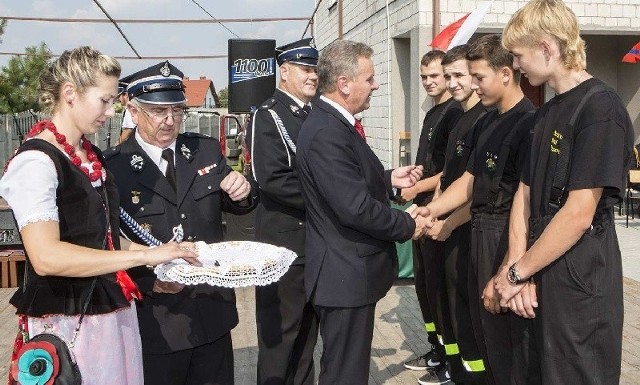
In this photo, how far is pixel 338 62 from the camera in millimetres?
3518

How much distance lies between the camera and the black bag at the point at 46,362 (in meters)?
2.37

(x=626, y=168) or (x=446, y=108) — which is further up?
(x=446, y=108)

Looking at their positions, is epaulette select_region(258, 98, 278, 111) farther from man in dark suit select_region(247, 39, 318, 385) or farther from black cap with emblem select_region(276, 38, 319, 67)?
black cap with emblem select_region(276, 38, 319, 67)

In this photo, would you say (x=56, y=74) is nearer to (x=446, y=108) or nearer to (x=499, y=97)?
(x=499, y=97)

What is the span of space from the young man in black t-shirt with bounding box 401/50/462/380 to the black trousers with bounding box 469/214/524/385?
1005 mm

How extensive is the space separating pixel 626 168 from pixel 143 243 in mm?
1979

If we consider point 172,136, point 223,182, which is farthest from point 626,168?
point 172,136

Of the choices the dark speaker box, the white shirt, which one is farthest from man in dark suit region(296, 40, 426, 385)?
the dark speaker box

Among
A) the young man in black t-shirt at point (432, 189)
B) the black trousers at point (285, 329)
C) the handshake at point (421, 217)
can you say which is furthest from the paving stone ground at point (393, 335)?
the handshake at point (421, 217)

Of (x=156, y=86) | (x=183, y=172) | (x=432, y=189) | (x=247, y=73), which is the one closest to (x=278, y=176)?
(x=183, y=172)

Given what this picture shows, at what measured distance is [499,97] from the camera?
13.0ft

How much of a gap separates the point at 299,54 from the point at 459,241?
5.06 ft

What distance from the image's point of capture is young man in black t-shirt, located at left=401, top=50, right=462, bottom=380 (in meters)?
4.98

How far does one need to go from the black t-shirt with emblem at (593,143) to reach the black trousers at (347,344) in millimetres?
1063
